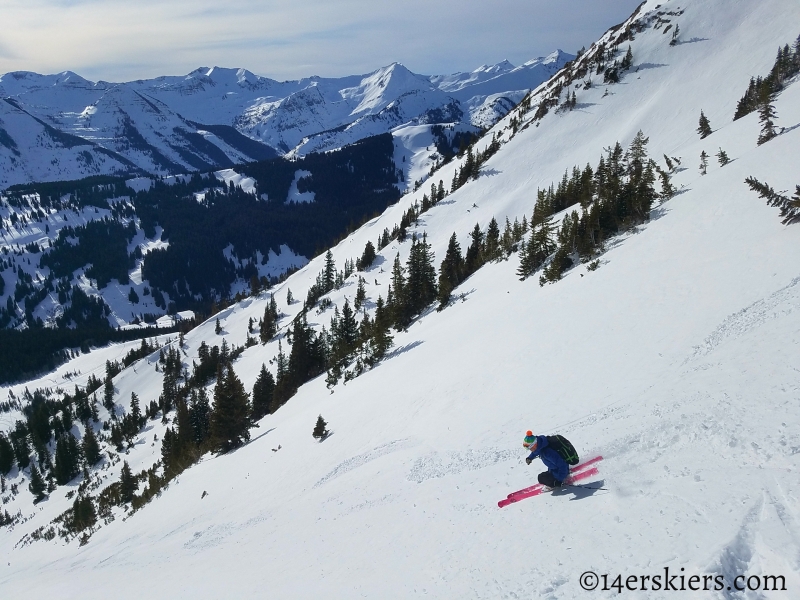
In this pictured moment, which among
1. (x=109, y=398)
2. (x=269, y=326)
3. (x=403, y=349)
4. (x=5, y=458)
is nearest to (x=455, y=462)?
(x=403, y=349)

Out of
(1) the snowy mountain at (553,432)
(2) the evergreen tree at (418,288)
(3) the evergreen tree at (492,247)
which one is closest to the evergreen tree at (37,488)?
(1) the snowy mountain at (553,432)

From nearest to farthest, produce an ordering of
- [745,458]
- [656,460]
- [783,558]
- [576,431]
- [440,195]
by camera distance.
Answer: [783,558] < [745,458] < [656,460] < [576,431] < [440,195]

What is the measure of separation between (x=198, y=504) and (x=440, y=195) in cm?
12109

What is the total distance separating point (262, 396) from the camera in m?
67.4

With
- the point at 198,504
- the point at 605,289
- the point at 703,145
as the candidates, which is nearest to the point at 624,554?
the point at 605,289

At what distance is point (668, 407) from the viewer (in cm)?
1370

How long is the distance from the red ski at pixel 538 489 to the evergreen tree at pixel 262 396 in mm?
57013

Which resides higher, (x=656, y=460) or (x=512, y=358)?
(x=656, y=460)

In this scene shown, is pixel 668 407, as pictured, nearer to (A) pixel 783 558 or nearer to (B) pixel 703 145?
(A) pixel 783 558

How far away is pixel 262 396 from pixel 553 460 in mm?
61696

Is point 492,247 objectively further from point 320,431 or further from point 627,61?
point 627,61

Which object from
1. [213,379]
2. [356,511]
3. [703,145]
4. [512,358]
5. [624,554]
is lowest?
[213,379]

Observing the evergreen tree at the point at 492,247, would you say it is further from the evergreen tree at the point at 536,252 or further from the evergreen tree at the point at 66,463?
the evergreen tree at the point at 66,463

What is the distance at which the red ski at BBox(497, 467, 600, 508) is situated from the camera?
12.1 m
